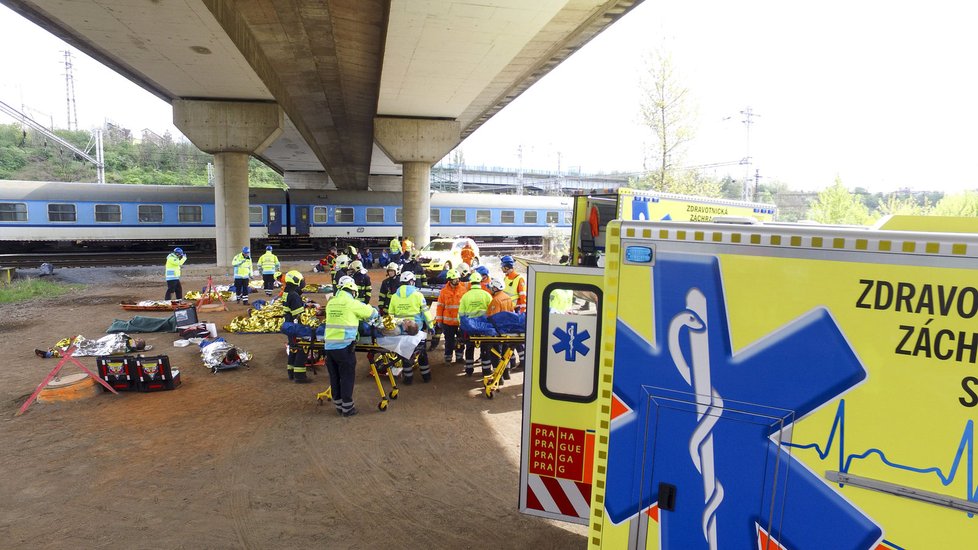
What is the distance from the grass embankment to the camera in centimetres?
1606

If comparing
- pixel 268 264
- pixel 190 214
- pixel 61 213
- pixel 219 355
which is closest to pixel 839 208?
pixel 268 264

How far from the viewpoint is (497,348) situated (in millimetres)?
9117

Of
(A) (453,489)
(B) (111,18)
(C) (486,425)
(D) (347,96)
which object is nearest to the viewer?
(A) (453,489)

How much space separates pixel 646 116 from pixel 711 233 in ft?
70.5

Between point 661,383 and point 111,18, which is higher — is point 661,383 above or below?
below

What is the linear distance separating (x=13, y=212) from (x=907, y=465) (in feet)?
104

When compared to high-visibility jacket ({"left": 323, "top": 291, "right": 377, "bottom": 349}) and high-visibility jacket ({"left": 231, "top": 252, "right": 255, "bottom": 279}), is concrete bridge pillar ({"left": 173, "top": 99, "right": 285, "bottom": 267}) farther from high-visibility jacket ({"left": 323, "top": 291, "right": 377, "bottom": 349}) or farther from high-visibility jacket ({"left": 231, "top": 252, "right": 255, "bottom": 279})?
high-visibility jacket ({"left": 323, "top": 291, "right": 377, "bottom": 349})

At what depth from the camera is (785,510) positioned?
8.83 ft

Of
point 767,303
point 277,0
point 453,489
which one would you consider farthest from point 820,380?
point 277,0

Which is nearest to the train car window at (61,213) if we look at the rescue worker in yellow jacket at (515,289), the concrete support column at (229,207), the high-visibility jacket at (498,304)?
the concrete support column at (229,207)

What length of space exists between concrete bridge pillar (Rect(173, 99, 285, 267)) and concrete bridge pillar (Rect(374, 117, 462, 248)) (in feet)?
15.8

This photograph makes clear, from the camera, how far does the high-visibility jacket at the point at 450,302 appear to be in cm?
966

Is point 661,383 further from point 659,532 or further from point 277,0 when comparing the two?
point 277,0

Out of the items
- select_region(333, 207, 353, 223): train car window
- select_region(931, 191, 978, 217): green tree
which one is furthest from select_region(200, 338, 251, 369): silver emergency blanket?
select_region(931, 191, 978, 217): green tree
